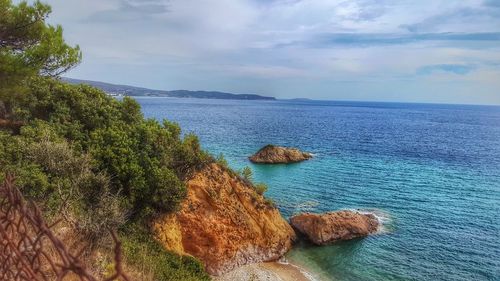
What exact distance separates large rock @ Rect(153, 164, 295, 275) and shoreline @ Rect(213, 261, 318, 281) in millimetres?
440

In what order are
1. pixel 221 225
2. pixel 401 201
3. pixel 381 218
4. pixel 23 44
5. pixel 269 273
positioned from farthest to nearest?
pixel 401 201, pixel 381 218, pixel 269 273, pixel 221 225, pixel 23 44

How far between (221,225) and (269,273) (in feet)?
14.6

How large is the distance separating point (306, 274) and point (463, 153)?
194 feet

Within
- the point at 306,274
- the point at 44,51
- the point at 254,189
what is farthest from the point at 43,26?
the point at 306,274

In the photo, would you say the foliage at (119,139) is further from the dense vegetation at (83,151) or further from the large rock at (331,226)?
the large rock at (331,226)

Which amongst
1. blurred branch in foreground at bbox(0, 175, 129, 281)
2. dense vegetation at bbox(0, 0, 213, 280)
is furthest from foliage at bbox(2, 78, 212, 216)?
blurred branch in foreground at bbox(0, 175, 129, 281)

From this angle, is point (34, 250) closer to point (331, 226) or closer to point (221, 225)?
point (221, 225)

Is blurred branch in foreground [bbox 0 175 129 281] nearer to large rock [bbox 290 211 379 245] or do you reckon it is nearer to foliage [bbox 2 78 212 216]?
foliage [bbox 2 78 212 216]

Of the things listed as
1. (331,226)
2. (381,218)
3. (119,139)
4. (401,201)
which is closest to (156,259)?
(119,139)

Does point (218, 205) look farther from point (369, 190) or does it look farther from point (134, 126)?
point (369, 190)

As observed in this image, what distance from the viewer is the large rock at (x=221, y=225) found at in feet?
73.7

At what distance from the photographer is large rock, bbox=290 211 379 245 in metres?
29.0

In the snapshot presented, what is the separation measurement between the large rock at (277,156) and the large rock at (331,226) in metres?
27.5

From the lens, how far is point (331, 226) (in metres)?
29.6
